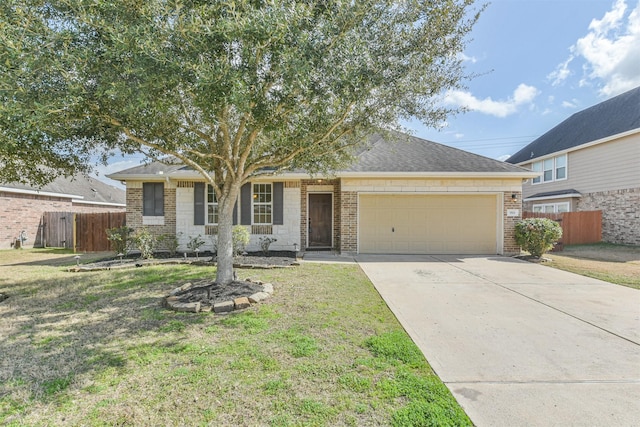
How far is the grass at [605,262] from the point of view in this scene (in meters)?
A: 7.35

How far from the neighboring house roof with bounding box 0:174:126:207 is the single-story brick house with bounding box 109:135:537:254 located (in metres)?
6.61

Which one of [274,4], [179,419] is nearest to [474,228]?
[274,4]

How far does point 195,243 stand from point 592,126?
20490 mm

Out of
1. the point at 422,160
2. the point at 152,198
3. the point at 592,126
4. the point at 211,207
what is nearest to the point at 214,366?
the point at 211,207

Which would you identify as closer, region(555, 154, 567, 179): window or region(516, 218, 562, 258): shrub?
region(516, 218, 562, 258): shrub

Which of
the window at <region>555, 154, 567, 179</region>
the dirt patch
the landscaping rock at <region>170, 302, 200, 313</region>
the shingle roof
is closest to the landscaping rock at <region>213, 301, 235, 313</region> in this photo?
the dirt patch

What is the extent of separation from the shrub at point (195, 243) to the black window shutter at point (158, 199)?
1.54m

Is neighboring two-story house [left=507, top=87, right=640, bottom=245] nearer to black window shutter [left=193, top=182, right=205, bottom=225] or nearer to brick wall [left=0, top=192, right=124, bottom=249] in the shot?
black window shutter [left=193, top=182, right=205, bottom=225]

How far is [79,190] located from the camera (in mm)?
18906

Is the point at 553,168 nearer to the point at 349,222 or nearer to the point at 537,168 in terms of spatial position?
the point at 537,168

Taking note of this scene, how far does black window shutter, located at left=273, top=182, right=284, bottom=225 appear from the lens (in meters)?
10.8

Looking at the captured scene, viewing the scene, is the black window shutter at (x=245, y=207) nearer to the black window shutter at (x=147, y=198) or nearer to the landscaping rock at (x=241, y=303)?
the black window shutter at (x=147, y=198)

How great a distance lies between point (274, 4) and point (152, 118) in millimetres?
2493

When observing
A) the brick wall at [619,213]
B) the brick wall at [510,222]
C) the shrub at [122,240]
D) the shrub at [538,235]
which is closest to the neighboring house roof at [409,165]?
the brick wall at [510,222]
